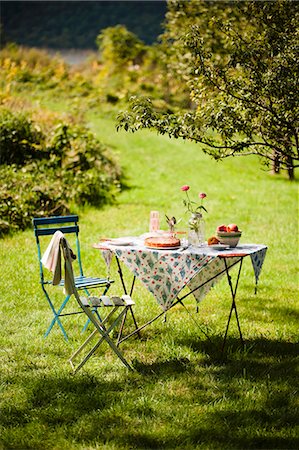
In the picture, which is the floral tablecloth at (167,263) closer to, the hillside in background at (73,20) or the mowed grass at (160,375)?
the mowed grass at (160,375)

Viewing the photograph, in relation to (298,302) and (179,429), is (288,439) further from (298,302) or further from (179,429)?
(298,302)

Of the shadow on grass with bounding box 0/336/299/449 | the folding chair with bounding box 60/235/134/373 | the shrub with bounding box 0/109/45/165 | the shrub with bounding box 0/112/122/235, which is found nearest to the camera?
the shadow on grass with bounding box 0/336/299/449

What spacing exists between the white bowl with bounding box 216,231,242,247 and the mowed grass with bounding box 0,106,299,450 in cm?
90

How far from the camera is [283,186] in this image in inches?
613

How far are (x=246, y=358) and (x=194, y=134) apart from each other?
2167 millimetres

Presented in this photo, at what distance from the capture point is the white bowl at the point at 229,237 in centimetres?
578

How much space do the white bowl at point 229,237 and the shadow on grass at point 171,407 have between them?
938 millimetres

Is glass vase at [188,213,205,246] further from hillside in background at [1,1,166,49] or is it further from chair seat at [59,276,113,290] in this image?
hillside in background at [1,1,166,49]

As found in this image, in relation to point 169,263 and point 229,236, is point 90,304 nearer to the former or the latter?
point 169,263

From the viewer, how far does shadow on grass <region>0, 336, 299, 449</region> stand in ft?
13.4

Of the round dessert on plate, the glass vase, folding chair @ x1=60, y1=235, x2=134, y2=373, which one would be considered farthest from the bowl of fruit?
folding chair @ x1=60, y1=235, x2=134, y2=373

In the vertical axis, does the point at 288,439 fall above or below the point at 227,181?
below

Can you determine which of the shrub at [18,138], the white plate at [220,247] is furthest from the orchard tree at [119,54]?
the white plate at [220,247]

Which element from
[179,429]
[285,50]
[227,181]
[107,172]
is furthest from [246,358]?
[227,181]
